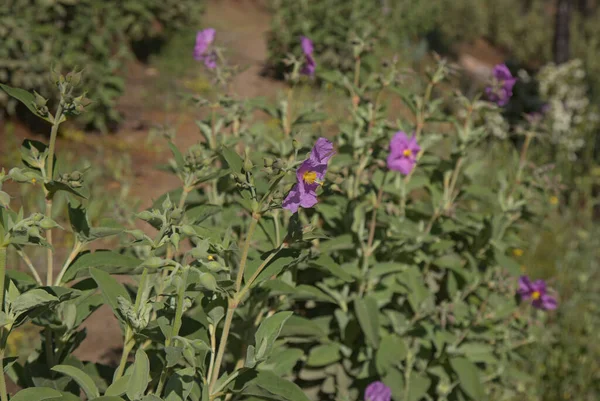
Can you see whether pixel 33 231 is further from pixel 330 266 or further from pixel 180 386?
pixel 330 266

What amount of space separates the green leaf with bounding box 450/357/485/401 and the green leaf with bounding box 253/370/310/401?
1.06m

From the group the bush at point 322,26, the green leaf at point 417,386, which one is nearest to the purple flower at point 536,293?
the green leaf at point 417,386

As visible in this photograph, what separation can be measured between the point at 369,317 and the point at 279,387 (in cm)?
72

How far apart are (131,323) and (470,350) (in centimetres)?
150

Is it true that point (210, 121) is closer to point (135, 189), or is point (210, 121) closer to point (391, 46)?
point (135, 189)

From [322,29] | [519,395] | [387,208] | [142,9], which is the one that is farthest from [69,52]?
[519,395]

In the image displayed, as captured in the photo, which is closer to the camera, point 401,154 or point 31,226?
point 31,226

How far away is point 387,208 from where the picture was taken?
2.29m

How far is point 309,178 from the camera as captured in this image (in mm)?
1286

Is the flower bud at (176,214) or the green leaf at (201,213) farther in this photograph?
the green leaf at (201,213)

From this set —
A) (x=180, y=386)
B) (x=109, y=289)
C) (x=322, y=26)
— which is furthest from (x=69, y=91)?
(x=322, y=26)

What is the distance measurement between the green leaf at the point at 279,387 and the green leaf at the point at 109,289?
33cm

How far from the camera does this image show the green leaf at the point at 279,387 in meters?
1.36

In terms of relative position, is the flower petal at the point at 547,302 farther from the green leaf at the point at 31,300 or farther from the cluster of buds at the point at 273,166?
the green leaf at the point at 31,300
